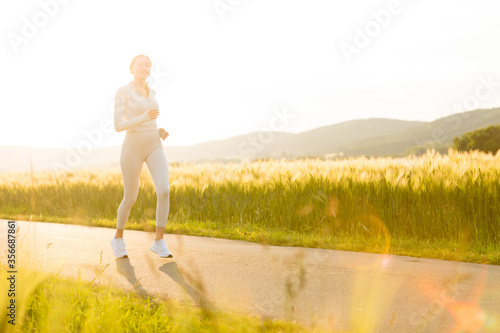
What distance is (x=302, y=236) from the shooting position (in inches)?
332

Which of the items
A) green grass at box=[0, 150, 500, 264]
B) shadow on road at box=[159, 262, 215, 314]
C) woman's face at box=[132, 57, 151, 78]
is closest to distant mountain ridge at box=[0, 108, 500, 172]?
green grass at box=[0, 150, 500, 264]

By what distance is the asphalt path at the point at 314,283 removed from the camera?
4.05 meters

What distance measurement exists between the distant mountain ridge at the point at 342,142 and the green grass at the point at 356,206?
349 feet

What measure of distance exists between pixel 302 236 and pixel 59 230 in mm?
5131

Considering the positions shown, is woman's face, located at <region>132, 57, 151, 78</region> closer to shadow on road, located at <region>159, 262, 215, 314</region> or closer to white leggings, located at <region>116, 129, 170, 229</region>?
white leggings, located at <region>116, 129, 170, 229</region>

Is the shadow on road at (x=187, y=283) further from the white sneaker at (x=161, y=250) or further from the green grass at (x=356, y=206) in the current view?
the green grass at (x=356, y=206)

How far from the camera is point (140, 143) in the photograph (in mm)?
6457

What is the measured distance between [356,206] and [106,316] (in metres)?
5.76

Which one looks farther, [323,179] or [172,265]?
[323,179]

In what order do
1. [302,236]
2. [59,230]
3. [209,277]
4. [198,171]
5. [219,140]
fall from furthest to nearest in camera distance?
[219,140]
[198,171]
[59,230]
[302,236]
[209,277]

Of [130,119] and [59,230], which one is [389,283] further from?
[59,230]

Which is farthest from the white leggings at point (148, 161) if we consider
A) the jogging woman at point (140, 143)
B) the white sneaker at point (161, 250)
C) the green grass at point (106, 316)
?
the green grass at point (106, 316)

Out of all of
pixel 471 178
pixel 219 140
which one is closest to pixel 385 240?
pixel 471 178

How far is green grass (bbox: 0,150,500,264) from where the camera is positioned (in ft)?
24.8
